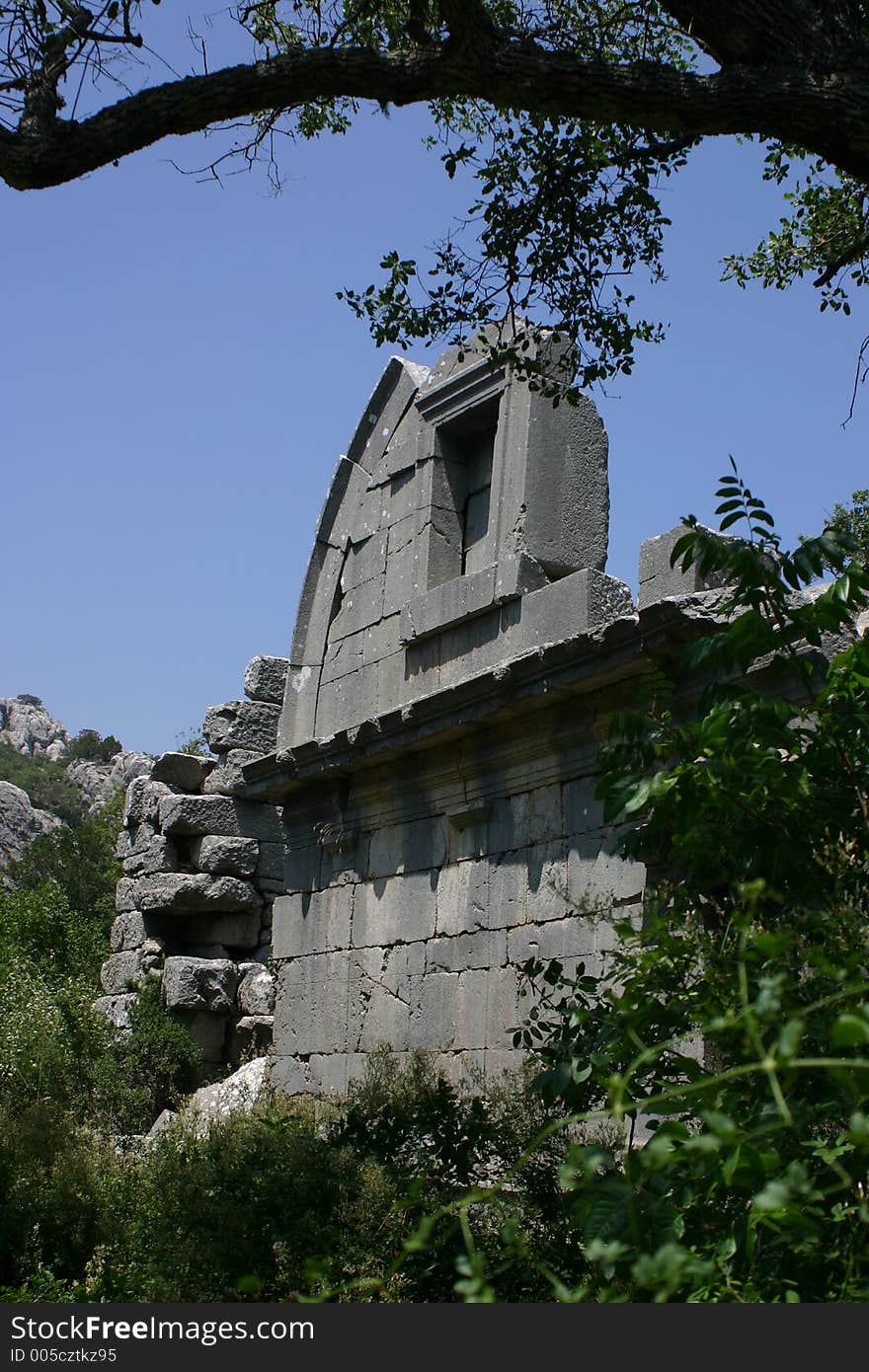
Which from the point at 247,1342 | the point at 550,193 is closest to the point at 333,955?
the point at 550,193

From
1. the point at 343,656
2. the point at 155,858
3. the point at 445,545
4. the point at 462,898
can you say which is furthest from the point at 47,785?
the point at 462,898

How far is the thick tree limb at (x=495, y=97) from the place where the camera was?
5.03 m

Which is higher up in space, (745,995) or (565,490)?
(565,490)

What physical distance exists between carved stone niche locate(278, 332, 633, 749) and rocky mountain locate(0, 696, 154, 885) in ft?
98.5

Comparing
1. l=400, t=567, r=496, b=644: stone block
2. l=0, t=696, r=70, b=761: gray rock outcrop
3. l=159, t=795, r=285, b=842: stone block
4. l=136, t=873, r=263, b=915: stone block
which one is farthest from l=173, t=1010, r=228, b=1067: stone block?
l=0, t=696, r=70, b=761: gray rock outcrop

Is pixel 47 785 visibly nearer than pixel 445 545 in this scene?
No

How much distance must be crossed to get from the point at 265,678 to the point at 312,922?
3108 millimetres

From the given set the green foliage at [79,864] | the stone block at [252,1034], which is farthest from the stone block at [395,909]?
the green foliage at [79,864]

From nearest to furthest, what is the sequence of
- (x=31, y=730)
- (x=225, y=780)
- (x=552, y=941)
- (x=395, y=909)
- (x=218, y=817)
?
(x=552, y=941) < (x=395, y=909) < (x=218, y=817) < (x=225, y=780) < (x=31, y=730)

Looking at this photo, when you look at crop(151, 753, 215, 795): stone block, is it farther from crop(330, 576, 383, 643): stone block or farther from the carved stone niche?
crop(330, 576, 383, 643): stone block

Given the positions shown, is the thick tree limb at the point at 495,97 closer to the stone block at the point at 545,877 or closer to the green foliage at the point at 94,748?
the stone block at the point at 545,877

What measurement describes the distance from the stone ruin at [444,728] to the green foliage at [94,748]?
165 ft

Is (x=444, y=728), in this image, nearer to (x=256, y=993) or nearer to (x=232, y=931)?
(x=256, y=993)

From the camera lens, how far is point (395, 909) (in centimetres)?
886
